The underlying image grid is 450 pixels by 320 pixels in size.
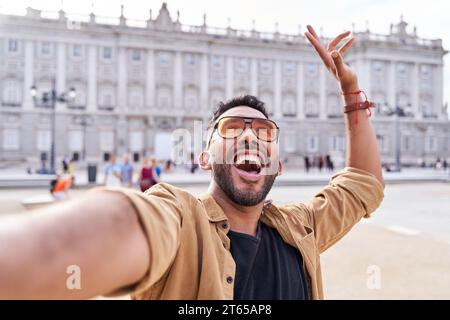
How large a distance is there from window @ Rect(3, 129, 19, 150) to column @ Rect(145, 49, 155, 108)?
1082cm

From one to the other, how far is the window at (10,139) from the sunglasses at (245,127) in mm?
33672

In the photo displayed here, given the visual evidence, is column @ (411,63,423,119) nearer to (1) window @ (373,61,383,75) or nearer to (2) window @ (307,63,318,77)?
(1) window @ (373,61,383,75)

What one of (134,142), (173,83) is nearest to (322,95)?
(173,83)

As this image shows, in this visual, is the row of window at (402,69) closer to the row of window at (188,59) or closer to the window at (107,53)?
the row of window at (188,59)

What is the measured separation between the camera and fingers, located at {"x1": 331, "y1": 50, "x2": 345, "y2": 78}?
1597 millimetres

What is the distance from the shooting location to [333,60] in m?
1.64

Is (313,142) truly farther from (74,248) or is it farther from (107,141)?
(74,248)

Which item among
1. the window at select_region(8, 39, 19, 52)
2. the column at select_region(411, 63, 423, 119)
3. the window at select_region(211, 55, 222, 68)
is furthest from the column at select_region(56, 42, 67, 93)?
the column at select_region(411, 63, 423, 119)

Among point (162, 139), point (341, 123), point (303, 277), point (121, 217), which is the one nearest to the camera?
point (121, 217)

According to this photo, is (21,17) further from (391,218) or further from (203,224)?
(203,224)

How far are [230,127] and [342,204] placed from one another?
633 mm

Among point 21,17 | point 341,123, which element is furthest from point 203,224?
point 341,123

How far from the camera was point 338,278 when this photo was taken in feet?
12.6
